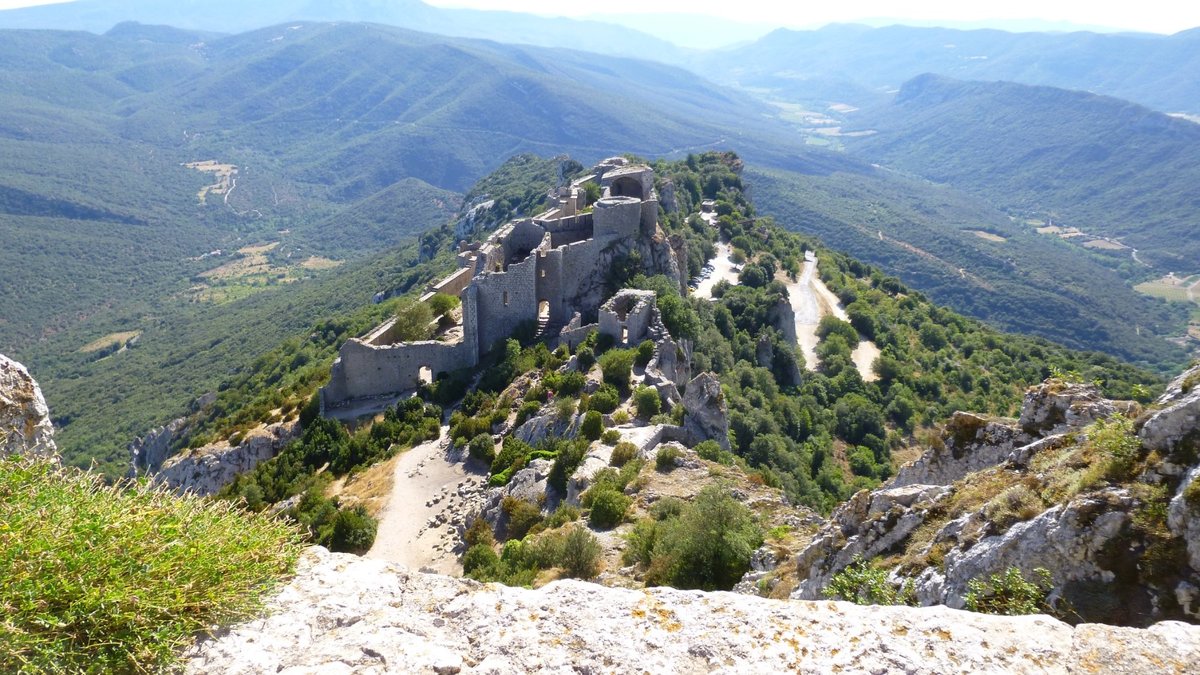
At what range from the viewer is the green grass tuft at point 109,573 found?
4.97m

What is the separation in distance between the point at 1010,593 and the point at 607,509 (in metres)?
12.6

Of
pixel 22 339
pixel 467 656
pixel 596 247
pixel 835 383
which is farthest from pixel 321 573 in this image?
pixel 22 339

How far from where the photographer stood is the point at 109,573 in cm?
524

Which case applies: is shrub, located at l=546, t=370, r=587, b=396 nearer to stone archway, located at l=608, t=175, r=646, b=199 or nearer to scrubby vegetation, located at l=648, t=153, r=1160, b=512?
scrubby vegetation, located at l=648, t=153, r=1160, b=512

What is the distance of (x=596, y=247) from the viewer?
3650 cm

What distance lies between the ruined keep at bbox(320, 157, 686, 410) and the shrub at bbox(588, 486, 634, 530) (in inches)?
576

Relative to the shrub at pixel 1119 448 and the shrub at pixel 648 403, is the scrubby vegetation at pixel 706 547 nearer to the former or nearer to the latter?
the shrub at pixel 1119 448

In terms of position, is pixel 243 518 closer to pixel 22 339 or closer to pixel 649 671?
pixel 649 671

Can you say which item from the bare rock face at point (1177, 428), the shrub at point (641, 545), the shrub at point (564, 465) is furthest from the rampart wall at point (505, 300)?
the bare rock face at point (1177, 428)

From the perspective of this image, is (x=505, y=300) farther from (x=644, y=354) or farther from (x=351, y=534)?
(x=351, y=534)

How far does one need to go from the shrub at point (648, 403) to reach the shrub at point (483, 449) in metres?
5.43

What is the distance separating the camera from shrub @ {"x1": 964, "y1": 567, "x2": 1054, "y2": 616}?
21.2 feet

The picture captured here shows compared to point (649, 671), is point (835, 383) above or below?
below

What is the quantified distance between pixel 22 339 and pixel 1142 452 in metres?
A: 153
